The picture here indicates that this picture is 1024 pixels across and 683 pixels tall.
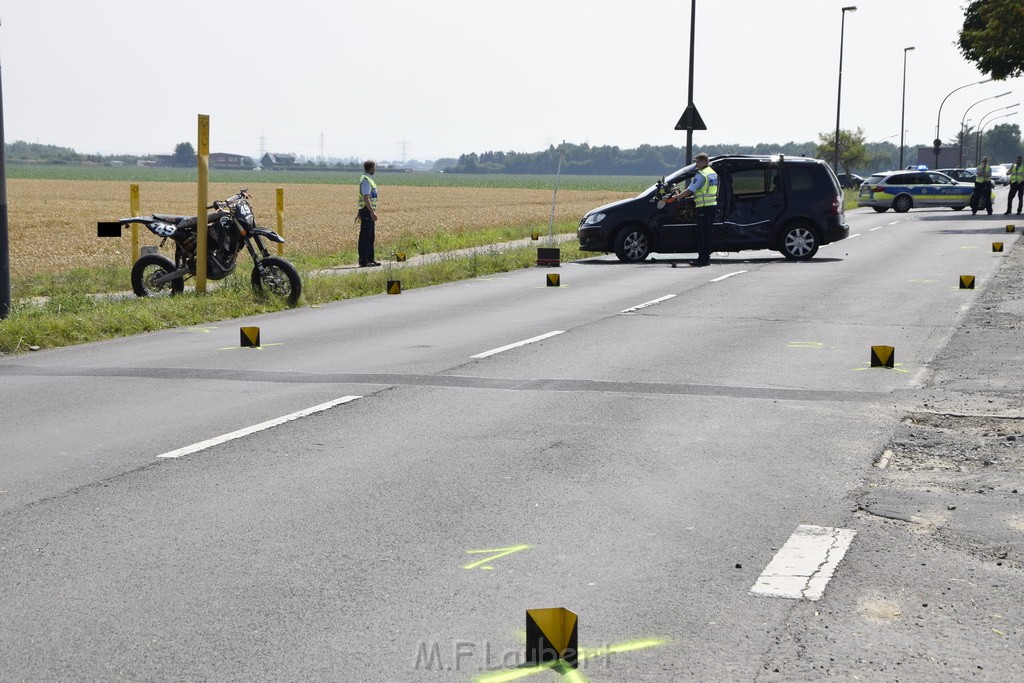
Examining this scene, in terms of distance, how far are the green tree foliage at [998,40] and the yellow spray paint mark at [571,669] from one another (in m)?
34.5

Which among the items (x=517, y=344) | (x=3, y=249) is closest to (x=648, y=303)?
(x=517, y=344)

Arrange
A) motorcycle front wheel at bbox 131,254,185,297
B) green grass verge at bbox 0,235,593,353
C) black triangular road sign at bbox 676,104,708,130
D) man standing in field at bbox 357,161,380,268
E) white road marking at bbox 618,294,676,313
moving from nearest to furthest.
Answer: green grass verge at bbox 0,235,593,353
white road marking at bbox 618,294,676,313
motorcycle front wheel at bbox 131,254,185,297
man standing in field at bbox 357,161,380,268
black triangular road sign at bbox 676,104,708,130

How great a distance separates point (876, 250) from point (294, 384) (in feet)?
63.1

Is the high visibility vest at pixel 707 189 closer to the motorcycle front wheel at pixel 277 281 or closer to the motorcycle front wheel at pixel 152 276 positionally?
the motorcycle front wheel at pixel 277 281

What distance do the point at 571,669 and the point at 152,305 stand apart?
1188 cm

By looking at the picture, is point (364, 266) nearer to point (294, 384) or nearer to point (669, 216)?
point (669, 216)

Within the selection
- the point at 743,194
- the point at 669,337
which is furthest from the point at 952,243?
the point at 669,337

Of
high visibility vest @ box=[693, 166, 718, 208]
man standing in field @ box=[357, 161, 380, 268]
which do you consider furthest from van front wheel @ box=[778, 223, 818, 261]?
man standing in field @ box=[357, 161, 380, 268]

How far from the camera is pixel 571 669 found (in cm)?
421

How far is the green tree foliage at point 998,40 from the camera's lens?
36.5m

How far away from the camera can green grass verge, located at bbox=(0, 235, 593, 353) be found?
43.2 ft

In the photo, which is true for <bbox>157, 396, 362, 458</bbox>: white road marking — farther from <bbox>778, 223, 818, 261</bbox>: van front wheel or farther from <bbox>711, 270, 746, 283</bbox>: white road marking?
<bbox>778, 223, 818, 261</bbox>: van front wheel

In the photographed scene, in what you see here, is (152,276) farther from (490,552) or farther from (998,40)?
(998,40)

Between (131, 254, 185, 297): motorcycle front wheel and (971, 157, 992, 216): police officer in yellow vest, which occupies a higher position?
(971, 157, 992, 216): police officer in yellow vest
